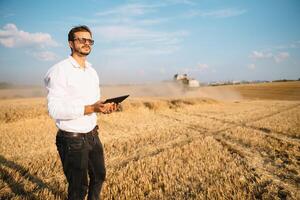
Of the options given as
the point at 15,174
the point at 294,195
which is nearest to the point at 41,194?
the point at 15,174

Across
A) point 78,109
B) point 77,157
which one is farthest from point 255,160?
point 78,109

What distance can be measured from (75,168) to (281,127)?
41.3 feet

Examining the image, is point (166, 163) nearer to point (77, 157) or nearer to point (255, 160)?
point (255, 160)

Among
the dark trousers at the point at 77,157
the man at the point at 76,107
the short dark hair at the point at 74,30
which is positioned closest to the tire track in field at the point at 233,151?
the dark trousers at the point at 77,157

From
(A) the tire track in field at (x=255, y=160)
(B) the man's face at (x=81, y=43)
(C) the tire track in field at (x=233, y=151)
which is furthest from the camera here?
(C) the tire track in field at (x=233, y=151)

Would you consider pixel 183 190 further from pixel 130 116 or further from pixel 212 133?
pixel 130 116

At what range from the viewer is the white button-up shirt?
3.44m

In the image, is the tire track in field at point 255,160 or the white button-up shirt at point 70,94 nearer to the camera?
the white button-up shirt at point 70,94

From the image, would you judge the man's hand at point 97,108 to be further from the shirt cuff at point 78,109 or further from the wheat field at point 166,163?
the wheat field at point 166,163

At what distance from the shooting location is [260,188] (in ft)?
18.5

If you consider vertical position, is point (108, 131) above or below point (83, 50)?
below

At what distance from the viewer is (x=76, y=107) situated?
3.46 m

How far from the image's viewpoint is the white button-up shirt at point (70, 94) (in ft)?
11.3

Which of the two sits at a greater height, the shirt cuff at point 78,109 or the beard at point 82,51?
the beard at point 82,51
